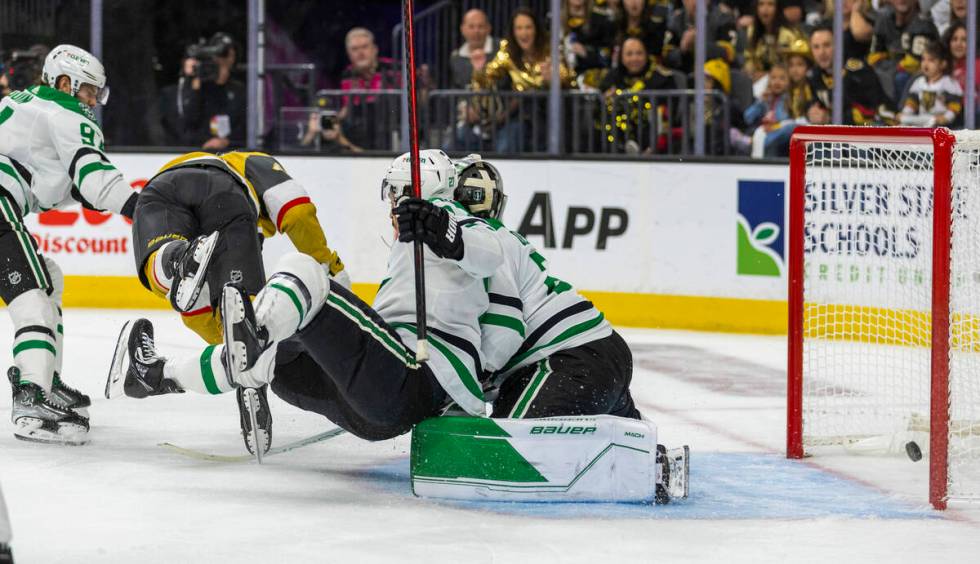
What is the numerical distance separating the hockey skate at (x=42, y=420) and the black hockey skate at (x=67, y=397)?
14cm

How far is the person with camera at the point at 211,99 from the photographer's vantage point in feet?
26.8

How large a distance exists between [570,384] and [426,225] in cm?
62

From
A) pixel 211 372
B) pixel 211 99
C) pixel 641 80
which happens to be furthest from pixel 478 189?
pixel 211 99

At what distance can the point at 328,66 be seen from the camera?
9484mm

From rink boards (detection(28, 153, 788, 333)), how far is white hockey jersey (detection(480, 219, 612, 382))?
335 cm

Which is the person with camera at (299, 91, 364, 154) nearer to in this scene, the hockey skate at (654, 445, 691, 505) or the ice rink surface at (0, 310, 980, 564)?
the ice rink surface at (0, 310, 980, 564)

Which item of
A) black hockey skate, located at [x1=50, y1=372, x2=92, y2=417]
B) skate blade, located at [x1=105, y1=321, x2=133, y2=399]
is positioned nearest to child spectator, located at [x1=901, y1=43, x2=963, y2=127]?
black hockey skate, located at [x1=50, y1=372, x2=92, y2=417]

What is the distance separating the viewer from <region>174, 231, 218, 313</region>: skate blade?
376cm

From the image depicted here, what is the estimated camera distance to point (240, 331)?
10.8 feet

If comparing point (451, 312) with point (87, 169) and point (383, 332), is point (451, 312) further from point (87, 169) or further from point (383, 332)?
point (87, 169)

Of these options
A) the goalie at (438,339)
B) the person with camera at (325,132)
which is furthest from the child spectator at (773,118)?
the goalie at (438,339)

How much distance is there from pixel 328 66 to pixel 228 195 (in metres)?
5.19

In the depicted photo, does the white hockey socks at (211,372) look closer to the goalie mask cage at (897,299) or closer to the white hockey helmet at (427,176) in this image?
the white hockey helmet at (427,176)

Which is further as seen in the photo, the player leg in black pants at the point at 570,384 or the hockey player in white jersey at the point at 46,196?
the hockey player in white jersey at the point at 46,196
